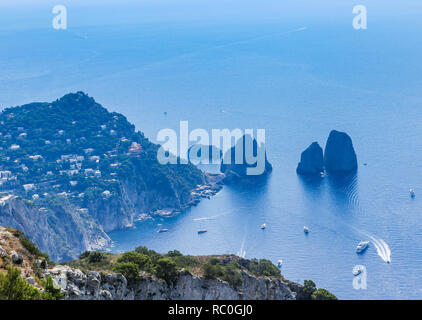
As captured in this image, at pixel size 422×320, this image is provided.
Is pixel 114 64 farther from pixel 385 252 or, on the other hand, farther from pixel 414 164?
pixel 385 252

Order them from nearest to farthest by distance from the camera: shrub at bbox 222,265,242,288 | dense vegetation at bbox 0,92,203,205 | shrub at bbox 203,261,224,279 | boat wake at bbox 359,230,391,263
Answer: shrub at bbox 203,261,224,279 → shrub at bbox 222,265,242,288 → boat wake at bbox 359,230,391,263 → dense vegetation at bbox 0,92,203,205

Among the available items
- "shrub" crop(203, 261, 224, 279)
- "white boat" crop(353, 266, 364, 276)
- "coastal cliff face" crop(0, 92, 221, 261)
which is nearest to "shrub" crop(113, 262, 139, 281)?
"shrub" crop(203, 261, 224, 279)

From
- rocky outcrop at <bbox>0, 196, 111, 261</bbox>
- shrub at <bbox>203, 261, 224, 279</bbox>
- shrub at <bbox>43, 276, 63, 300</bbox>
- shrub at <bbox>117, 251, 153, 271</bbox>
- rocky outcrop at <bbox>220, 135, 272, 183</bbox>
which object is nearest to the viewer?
shrub at <bbox>43, 276, 63, 300</bbox>

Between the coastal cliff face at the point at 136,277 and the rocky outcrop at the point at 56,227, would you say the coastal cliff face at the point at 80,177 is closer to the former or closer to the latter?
the rocky outcrop at the point at 56,227

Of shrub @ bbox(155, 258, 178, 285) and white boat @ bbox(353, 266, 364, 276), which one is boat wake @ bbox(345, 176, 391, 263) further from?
shrub @ bbox(155, 258, 178, 285)

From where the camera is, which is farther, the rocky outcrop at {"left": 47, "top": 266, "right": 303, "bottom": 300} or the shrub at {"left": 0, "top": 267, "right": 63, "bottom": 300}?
the rocky outcrop at {"left": 47, "top": 266, "right": 303, "bottom": 300}

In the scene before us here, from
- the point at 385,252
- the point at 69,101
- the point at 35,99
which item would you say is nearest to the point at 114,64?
the point at 35,99
